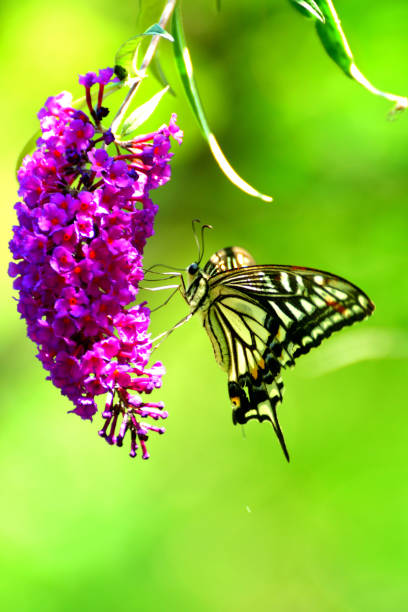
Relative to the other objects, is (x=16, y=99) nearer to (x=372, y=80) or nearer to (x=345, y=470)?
(x=372, y=80)

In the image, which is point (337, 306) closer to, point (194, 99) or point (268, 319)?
point (268, 319)

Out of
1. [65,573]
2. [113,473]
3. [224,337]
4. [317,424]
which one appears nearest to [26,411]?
[113,473]

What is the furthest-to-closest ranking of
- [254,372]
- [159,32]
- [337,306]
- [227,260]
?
[227,260] → [254,372] → [337,306] → [159,32]

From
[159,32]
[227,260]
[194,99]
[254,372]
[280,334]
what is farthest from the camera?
[227,260]

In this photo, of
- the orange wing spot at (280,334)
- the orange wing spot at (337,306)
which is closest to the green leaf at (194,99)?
the orange wing spot at (337,306)

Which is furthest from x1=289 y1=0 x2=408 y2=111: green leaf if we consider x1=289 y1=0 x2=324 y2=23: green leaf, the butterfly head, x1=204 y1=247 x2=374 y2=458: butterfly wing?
the butterfly head

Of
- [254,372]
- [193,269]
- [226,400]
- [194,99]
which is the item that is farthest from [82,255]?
[226,400]

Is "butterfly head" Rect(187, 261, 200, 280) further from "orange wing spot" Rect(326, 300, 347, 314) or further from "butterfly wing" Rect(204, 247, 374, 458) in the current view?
"orange wing spot" Rect(326, 300, 347, 314)
